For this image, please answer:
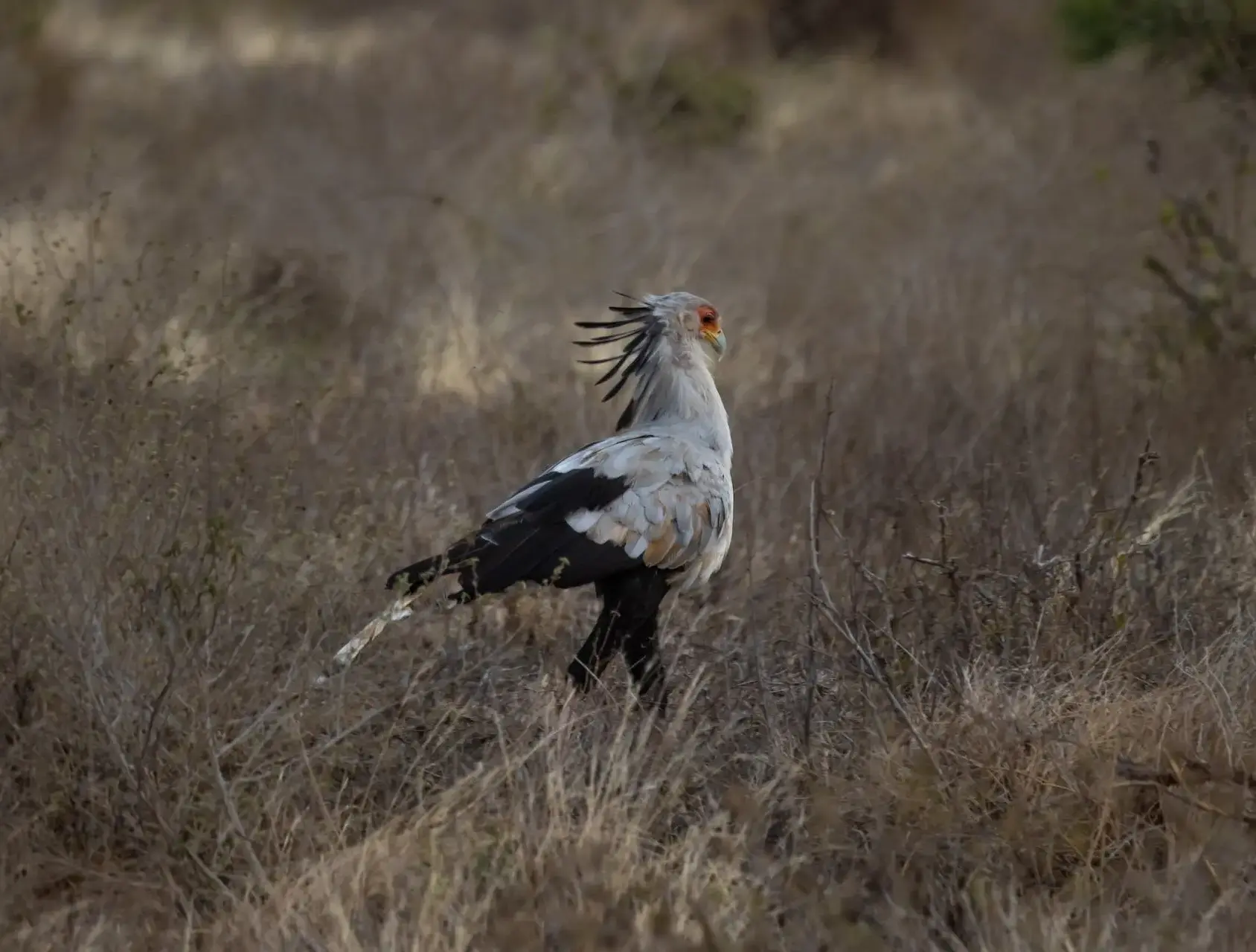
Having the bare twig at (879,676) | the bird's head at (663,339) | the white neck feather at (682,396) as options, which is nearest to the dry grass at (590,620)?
the bare twig at (879,676)

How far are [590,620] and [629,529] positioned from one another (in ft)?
2.99

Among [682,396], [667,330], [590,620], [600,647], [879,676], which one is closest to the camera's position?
[879,676]

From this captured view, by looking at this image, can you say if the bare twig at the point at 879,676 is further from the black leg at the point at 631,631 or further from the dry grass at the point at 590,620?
the black leg at the point at 631,631

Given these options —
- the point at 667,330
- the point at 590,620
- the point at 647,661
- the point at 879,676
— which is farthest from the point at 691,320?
the point at 879,676

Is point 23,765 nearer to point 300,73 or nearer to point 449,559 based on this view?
point 449,559

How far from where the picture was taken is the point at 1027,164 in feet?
39.2

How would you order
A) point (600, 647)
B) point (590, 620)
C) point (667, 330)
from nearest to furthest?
point (600, 647) < point (667, 330) < point (590, 620)

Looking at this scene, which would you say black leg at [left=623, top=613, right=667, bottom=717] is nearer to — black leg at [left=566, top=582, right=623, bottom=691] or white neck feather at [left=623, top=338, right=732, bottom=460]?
black leg at [left=566, top=582, right=623, bottom=691]

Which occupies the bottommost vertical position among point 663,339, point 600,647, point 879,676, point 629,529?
point 600,647

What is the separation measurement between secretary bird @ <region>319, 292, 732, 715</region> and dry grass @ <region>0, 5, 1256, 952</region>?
0.18 m

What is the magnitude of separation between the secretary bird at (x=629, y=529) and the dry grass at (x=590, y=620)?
7.0 inches

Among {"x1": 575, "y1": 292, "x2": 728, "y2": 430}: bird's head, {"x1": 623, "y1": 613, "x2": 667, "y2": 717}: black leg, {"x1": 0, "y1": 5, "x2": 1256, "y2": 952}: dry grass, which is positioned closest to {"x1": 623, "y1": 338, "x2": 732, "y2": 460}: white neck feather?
{"x1": 575, "y1": 292, "x2": 728, "y2": 430}: bird's head

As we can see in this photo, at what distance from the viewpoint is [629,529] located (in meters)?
4.78

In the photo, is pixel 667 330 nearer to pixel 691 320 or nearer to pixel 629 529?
→ pixel 691 320
